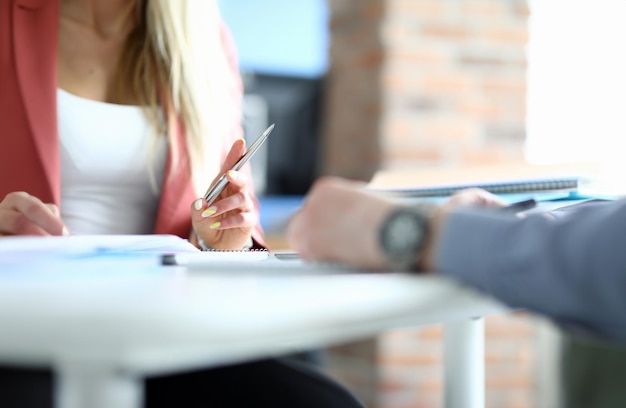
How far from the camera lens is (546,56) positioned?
96.7 inches

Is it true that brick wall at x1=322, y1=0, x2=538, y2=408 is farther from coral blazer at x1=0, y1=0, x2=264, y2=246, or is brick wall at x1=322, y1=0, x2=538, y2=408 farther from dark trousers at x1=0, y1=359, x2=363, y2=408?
dark trousers at x1=0, y1=359, x2=363, y2=408

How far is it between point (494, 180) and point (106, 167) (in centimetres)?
54

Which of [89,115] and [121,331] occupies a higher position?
[89,115]

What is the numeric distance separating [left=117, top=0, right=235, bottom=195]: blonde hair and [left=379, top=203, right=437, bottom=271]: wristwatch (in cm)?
63

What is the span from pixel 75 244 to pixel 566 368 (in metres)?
1.48

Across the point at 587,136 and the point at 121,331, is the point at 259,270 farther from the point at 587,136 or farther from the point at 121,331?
the point at 587,136

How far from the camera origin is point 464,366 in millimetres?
752

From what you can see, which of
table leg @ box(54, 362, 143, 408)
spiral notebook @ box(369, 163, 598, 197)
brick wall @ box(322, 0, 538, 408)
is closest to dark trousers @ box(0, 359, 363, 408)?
spiral notebook @ box(369, 163, 598, 197)

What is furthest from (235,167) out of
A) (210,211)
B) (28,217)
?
(28,217)

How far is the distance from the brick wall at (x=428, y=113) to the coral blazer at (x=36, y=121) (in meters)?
1.29

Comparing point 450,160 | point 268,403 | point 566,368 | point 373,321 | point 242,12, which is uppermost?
point 242,12

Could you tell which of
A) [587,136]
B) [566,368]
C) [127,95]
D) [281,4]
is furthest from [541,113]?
[127,95]

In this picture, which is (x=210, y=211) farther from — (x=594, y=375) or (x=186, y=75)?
(x=594, y=375)

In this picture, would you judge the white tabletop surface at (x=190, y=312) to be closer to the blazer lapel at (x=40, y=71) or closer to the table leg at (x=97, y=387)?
the table leg at (x=97, y=387)
